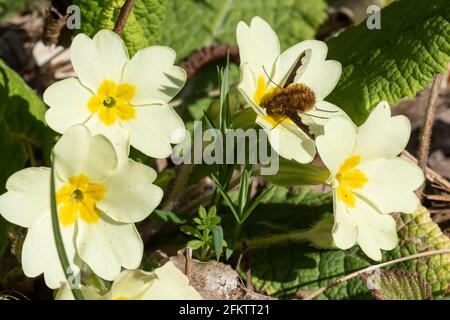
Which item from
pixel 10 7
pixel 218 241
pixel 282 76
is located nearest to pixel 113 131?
pixel 218 241

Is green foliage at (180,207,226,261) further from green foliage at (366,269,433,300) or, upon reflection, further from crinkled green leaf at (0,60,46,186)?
crinkled green leaf at (0,60,46,186)

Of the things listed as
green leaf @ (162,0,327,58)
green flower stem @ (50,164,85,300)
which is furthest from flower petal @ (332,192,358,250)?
green leaf @ (162,0,327,58)

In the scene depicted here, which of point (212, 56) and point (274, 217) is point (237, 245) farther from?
point (212, 56)

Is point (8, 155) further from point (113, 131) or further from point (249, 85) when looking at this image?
point (249, 85)

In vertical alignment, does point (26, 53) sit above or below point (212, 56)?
below

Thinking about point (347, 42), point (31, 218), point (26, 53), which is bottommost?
point (26, 53)

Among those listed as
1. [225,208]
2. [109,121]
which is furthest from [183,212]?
[109,121]

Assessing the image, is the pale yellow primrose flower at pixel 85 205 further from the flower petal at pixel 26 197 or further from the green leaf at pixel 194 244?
the green leaf at pixel 194 244
